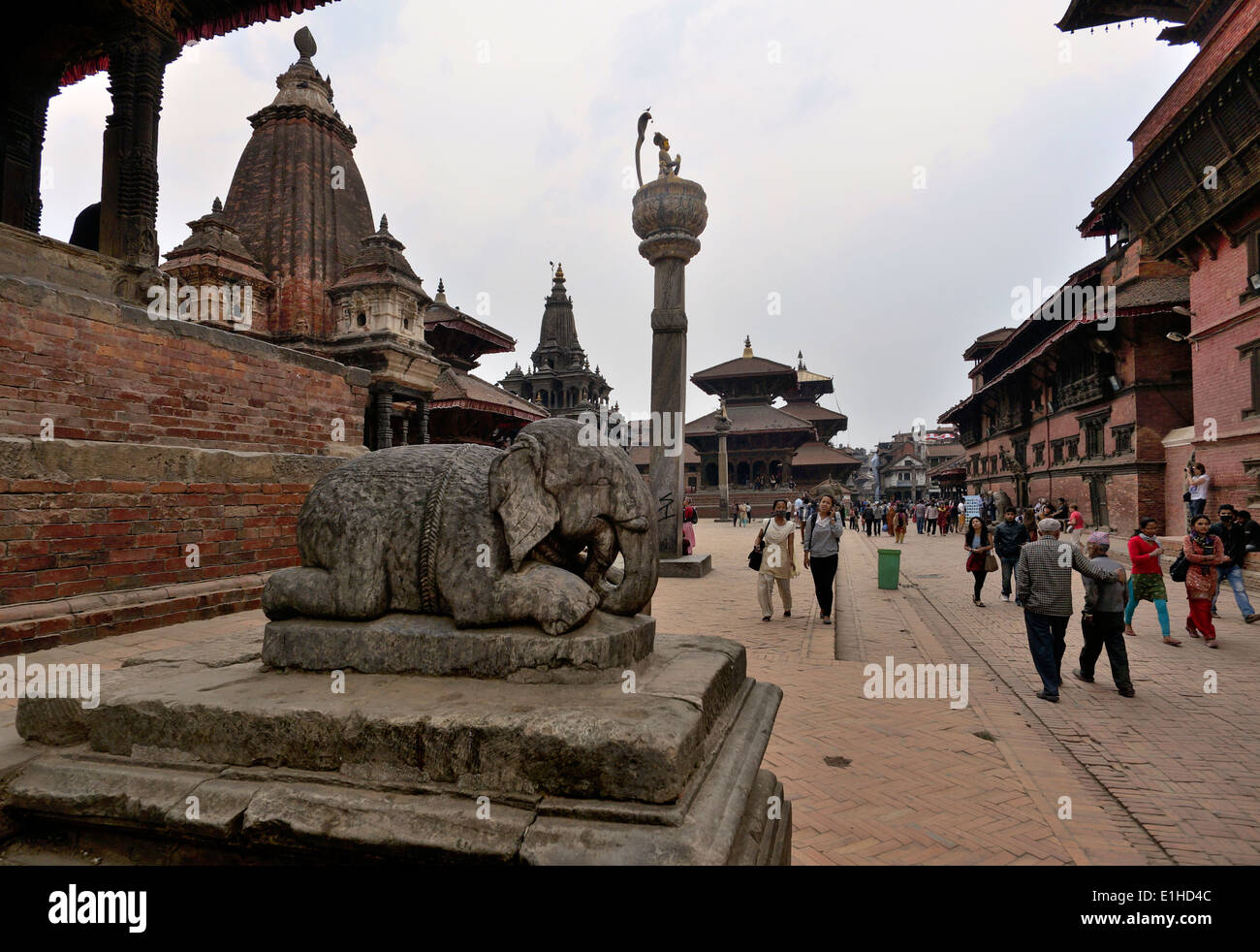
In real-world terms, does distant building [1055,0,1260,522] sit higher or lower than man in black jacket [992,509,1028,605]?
higher

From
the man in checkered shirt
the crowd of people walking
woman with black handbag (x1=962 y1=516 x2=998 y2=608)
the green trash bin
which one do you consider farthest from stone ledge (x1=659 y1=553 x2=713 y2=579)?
the man in checkered shirt

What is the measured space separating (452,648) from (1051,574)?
506cm

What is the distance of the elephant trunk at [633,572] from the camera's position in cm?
244

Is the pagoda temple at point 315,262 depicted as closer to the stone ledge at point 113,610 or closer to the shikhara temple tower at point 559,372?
the stone ledge at point 113,610

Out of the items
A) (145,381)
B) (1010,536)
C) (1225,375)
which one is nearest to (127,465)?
(145,381)

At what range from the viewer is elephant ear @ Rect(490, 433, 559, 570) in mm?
2305

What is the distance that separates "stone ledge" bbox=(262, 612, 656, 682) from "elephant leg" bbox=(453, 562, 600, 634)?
0.05 metres

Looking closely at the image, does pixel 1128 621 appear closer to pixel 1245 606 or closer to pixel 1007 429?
pixel 1245 606

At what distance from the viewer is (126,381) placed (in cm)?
619

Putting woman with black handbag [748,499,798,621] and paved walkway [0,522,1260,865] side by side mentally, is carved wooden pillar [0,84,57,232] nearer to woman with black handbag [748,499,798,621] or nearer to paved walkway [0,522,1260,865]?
paved walkway [0,522,1260,865]

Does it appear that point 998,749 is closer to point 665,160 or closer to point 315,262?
point 665,160

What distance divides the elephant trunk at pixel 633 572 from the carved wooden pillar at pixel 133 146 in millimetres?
9268

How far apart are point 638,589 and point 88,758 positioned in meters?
1.97
